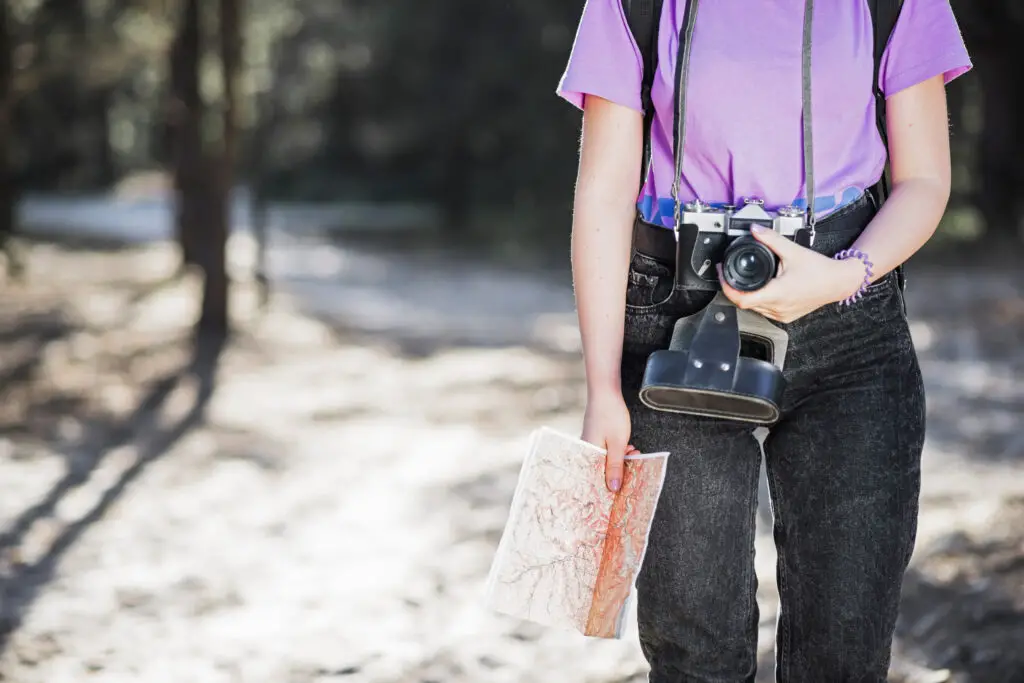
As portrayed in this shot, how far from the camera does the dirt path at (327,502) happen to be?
→ 4191 millimetres

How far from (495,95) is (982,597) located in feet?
72.1

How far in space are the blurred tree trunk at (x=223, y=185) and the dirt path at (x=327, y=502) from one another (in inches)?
17.8

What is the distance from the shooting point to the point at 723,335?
6.53 ft

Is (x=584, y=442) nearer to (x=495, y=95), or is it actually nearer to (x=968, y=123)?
(x=495, y=95)

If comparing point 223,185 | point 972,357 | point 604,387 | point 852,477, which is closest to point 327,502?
point 604,387

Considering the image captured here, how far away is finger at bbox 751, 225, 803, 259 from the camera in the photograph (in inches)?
75.6

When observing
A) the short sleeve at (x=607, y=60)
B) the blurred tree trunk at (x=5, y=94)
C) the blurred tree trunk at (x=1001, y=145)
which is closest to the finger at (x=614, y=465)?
the short sleeve at (x=607, y=60)

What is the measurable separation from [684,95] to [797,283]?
0.35 m

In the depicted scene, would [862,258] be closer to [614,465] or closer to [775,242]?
[775,242]

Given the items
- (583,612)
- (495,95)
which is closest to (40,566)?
(583,612)

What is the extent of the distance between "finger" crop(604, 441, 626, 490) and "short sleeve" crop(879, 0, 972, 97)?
750 mm

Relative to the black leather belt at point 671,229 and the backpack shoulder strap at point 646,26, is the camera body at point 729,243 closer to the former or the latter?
the black leather belt at point 671,229

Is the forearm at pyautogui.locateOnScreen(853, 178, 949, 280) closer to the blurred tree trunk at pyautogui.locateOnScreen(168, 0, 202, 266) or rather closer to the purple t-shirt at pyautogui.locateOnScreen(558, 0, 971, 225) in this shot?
the purple t-shirt at pyautogui.locateOnScreen(558, 0, 971, 225)

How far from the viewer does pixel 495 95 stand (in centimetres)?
2561
